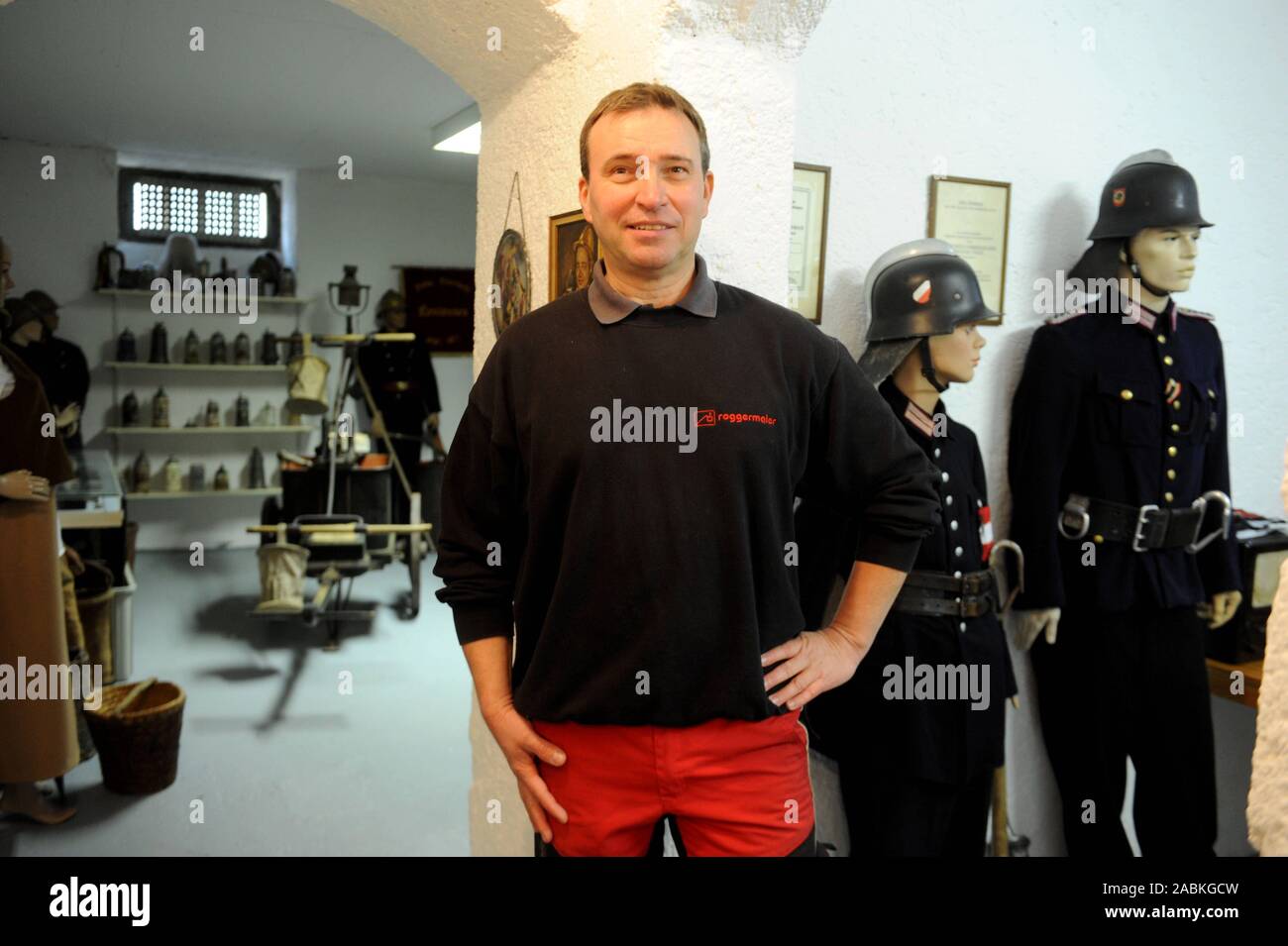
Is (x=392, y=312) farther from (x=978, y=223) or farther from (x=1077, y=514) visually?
(x=1077, y=514)

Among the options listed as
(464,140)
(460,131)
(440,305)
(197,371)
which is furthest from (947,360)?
(197,371)

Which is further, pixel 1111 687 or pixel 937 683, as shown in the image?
pixel 1111 687

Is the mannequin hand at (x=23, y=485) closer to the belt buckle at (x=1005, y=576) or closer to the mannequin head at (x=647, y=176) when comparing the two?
the mannequin head at (x=647, y=176)

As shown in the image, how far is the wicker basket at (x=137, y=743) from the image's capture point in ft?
11.1

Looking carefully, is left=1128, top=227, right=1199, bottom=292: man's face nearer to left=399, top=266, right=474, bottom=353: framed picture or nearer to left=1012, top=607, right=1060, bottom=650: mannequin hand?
left=1012, top=607, right=1060, bottom=650: mannequin hand

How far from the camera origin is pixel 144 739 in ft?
11.1

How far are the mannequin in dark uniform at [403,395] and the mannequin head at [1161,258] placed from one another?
5476mm

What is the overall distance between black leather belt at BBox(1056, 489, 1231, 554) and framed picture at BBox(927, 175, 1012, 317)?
1.72 feet

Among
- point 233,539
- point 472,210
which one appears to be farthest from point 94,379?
point 472,210

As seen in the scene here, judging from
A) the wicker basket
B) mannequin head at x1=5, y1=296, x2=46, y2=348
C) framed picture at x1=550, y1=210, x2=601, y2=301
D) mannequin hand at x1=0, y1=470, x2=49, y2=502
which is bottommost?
the wicker basket

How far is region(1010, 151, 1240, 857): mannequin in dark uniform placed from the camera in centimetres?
247

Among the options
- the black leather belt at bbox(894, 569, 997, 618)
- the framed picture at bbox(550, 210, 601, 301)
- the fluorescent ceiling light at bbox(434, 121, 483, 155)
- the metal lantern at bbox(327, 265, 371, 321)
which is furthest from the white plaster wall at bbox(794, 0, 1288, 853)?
the metal lantern at bbox(327, 265, 371, 321)

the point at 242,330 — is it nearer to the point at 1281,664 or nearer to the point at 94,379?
the point at 94,379

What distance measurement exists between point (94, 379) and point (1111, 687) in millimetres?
7527
